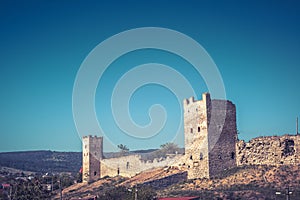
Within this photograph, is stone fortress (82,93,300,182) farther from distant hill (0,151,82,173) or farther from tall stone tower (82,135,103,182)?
distant hill (0,151,82,173)

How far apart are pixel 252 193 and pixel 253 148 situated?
7.22 metres

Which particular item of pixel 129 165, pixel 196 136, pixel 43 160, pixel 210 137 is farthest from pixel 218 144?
pixel 43 160

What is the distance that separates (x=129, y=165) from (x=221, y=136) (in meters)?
16.1

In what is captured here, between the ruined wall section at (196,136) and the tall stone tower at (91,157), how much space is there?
1978 centimetres

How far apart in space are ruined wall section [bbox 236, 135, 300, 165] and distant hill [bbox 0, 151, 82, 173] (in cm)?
7231

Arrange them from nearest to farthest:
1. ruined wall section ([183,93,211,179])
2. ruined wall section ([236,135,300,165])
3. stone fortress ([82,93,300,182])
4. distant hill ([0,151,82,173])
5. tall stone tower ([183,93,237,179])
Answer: ruined wall section ([236,135,300,165]) → stone fortress ([82,93,300,182]) → tall stone tower ([183,93,237,179]) → ruined wall section ([183,93,211,179]) → distant hill ([0,151,82,173])

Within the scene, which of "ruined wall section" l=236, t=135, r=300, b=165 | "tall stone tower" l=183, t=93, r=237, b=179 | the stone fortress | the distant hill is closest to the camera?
"ruined wall section" l=236, t=135, r=300, b=165

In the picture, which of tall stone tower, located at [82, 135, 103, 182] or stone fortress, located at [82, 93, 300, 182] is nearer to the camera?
stone fortress, located at [82, 93, 300, 182]

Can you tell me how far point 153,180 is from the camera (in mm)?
39375

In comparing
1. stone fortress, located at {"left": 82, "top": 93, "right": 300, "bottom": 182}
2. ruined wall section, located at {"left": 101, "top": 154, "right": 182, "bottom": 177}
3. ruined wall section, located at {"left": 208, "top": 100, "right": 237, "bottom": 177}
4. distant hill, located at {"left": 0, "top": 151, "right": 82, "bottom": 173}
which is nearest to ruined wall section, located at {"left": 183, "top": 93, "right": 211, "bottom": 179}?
stone fortress, located at {"left": 82, "top": 93, "right": 300, "bottom": 182}

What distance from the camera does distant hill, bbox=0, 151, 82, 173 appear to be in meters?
108

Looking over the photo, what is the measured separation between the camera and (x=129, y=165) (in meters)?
51.2

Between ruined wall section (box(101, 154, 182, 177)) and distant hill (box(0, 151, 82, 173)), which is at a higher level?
distant hill (box(0, 151, 82, 173))

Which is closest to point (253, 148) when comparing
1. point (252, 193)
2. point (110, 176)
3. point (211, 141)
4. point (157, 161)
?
point (211, 141)
